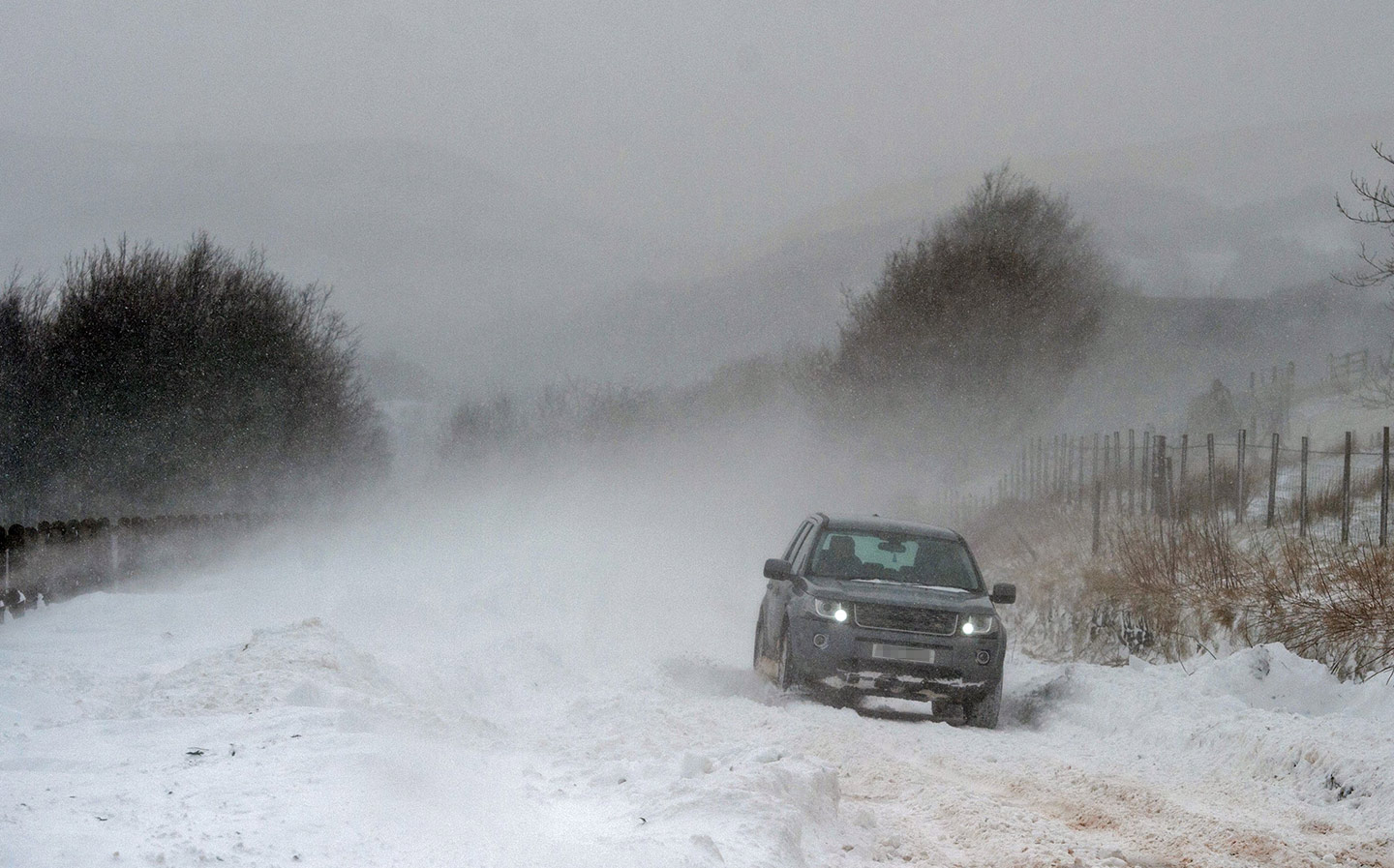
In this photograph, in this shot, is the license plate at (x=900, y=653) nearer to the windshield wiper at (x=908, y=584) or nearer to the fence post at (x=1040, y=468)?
the windshield wiper at (x=908, y=584)

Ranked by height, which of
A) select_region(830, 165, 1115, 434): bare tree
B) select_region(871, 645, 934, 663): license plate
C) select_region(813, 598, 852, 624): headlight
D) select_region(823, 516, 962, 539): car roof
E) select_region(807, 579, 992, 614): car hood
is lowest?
Answer: select_region(871, 645, 934, 663): license plate

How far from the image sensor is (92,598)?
19.0 m

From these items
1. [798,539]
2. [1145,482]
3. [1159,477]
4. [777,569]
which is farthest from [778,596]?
[1145,482]

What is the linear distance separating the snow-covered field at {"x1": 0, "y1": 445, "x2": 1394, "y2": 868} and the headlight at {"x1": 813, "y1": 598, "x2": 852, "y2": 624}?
733 millimetres

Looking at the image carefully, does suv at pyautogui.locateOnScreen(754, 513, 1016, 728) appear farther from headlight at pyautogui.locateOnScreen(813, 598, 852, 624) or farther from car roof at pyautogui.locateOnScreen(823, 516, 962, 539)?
car roof at pyautogui.locateOnScreen(823, 516, 962, 539)

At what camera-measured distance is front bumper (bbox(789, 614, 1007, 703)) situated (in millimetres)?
10477

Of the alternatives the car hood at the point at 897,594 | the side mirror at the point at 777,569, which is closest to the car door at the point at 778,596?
the side mirror at the point at 777,569

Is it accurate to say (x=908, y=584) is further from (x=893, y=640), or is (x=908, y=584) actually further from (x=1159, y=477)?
(x=1159, y=477)

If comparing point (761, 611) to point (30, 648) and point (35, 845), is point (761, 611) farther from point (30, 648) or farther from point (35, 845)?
point (35, 845)

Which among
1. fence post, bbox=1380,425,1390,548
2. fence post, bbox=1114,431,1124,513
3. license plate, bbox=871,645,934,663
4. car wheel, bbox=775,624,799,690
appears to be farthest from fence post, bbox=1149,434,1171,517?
car wheel, bbox=775,624,799,690

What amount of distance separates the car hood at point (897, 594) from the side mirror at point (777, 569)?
0.24 metres

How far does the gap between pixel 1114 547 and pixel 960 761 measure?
9876 millimetres

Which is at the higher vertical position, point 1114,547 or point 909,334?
point 909,334

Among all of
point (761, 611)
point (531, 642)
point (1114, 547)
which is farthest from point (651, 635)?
point (1114, 547)
